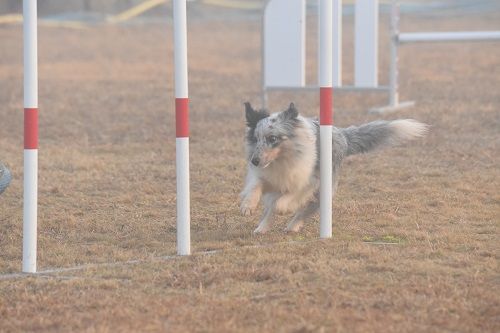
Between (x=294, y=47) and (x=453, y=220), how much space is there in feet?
23.2

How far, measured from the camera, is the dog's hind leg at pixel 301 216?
7234 mm

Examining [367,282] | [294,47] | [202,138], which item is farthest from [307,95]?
[367,282]

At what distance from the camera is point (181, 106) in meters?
6.07

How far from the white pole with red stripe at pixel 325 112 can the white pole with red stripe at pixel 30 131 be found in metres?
1.91

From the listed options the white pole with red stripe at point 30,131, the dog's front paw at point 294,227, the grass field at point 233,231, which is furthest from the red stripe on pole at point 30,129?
the dog's front paw at point 294,227

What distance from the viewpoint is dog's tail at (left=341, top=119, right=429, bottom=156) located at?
307 inches

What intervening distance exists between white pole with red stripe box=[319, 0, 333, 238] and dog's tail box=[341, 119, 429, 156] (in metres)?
1.06

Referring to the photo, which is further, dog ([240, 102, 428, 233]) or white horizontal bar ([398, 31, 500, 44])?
white horizontal bar ([398, 31, 500, 44])

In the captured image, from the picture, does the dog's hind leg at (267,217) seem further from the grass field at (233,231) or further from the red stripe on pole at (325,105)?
the red stripe on pole at (325,105)

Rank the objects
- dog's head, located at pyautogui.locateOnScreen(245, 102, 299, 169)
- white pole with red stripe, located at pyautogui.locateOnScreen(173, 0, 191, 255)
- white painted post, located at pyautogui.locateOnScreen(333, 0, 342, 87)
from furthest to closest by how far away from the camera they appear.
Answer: white painted post, located at pyautogui.locateOnScreen(333, 0, 342, 87) < dog's head, located at pyautogui.locateOnScreen(245, 102, 299, 169) < white pole with red stripe, located at pyautogui.locateOnScreen(173, 0, 191, 255)

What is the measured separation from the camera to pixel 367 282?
17.9 ft

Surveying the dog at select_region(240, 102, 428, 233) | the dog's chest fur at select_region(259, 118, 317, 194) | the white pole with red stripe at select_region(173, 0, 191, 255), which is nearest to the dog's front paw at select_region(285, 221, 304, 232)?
the dog at select_region(240, 102, 428, 233)

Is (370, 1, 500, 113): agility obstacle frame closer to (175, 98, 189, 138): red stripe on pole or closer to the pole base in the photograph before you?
the pole base

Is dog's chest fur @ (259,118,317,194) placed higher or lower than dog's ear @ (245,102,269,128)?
lower
